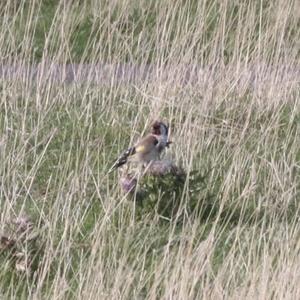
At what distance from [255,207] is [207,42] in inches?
103

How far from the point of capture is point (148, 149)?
693cm

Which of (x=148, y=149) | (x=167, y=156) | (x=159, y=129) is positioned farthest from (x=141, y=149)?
(x=167, y=156)

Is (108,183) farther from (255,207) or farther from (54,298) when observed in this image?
(54,298)

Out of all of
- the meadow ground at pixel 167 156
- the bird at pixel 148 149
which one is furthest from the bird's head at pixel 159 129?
the meadow ground at pixel 167 156

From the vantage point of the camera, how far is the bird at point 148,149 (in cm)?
691

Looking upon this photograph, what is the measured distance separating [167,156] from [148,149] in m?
0.43

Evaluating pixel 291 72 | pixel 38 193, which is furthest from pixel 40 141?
pixel 291 72

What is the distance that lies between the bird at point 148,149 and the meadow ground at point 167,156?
0.15 metres

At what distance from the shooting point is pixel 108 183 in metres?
6.93

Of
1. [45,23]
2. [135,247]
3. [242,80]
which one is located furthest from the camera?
[45,23]

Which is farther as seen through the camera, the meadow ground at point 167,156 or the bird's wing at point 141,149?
the bird's wing at point 141,149

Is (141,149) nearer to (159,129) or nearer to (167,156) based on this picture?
(159,129)

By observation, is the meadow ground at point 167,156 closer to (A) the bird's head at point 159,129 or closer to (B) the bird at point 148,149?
(B) the bird at point 148,149

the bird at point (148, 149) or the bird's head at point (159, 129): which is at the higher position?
the bird's head at point (159, 129)
